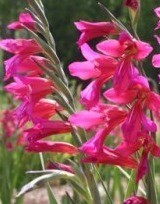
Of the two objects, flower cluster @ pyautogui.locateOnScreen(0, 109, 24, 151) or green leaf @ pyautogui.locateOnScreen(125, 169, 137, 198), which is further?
flower cluster @ pyautogui.locateOnScreen(0, 109, 24, 151)

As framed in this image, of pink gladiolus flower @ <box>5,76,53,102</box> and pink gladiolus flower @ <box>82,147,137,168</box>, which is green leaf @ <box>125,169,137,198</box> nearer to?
pink gladiolus flower @ <box>82,147,137,168</box>

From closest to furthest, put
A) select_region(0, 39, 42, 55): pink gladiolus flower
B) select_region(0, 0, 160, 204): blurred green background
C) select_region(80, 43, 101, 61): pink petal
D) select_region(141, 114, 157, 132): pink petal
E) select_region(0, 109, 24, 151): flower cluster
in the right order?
select_region(141, 114, 157, 132): pink petal
select_region(80, 43, 101, 61): pink petal
select_region(0, 39, 42, 55): pink gladiolus flower
select_region(0, 109, 24, 151): flower cluster
select_region(0, 0, 160, 204): blurred green background

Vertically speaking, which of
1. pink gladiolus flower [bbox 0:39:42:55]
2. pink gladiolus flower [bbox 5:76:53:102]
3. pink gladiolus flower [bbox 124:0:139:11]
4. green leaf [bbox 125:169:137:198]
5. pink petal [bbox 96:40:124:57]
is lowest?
green leaf [bbox 125:169:137:198]

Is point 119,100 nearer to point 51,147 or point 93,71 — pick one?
point 93,71

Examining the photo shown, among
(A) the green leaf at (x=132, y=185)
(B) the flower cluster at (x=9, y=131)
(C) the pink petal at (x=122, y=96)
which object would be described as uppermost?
(C) the pink petal at (x=122, y=96)

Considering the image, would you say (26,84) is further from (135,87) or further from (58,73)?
(135,87)

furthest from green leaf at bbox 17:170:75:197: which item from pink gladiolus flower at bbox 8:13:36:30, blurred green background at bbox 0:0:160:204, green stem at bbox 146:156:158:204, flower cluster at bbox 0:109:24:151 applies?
blurred green background at bbox 0:0:160:204

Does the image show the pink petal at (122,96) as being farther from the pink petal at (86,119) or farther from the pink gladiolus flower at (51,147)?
the pink gladiolus flower at (51,147)

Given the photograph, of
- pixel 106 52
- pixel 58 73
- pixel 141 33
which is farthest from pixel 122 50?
pixel 141 33

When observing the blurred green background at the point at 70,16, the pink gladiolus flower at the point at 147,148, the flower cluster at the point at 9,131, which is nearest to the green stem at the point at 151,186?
the pink gladiolus flower at the point at 147,148
